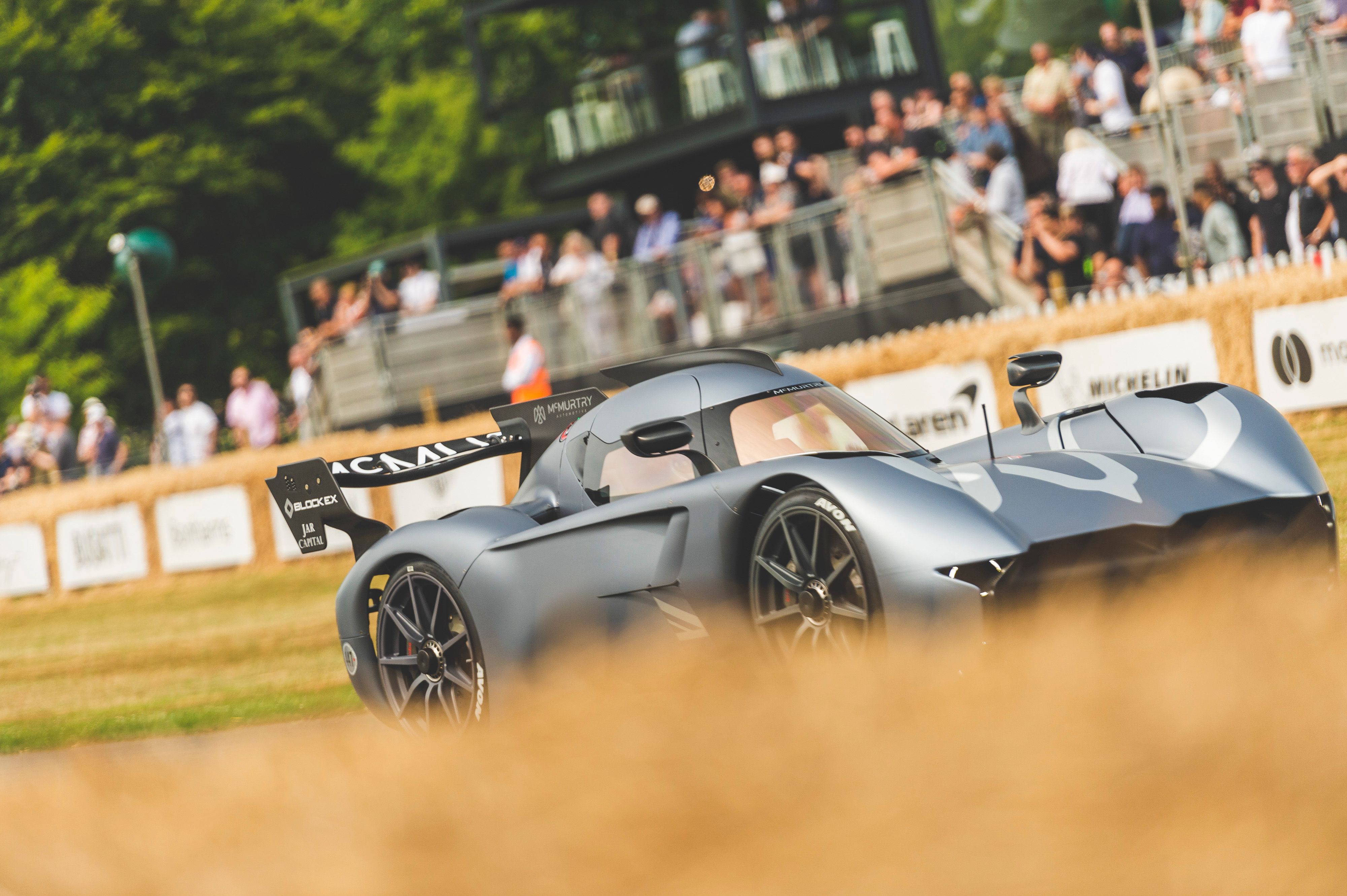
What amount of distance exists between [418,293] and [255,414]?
2.77 m

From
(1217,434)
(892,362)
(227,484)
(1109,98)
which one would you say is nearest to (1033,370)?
(1217,434)

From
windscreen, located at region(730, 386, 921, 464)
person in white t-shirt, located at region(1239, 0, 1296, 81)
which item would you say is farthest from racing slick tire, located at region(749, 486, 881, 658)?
person in white t-shirt, located at region(1239, 0, 1296, 81)

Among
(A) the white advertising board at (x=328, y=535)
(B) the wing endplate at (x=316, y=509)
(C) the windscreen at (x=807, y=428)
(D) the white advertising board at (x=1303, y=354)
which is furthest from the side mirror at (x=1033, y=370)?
(A) the white advertising board at (x=328, y=535)

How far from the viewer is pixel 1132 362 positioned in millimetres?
10797

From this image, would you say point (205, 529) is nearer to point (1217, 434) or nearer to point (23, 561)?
point (23, 561)

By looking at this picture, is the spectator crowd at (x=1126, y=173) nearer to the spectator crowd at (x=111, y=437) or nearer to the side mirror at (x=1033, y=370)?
the side mirror at (x=1033, y=370)

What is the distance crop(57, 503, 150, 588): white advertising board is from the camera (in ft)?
59.2

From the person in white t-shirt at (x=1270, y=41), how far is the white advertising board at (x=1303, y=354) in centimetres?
359

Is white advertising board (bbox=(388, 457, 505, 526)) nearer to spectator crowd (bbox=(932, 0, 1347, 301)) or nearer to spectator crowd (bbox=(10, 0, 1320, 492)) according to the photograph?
spectator crowd (bbox=(10, 0, 1320, 492))

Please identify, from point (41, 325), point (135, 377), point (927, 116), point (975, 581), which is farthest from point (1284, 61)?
point (135, 377)

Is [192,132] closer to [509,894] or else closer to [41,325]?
[41,325]

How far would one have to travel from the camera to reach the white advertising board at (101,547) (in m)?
18.0

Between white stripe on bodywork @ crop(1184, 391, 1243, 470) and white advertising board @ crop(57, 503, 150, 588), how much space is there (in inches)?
597

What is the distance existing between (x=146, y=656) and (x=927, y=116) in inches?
355
